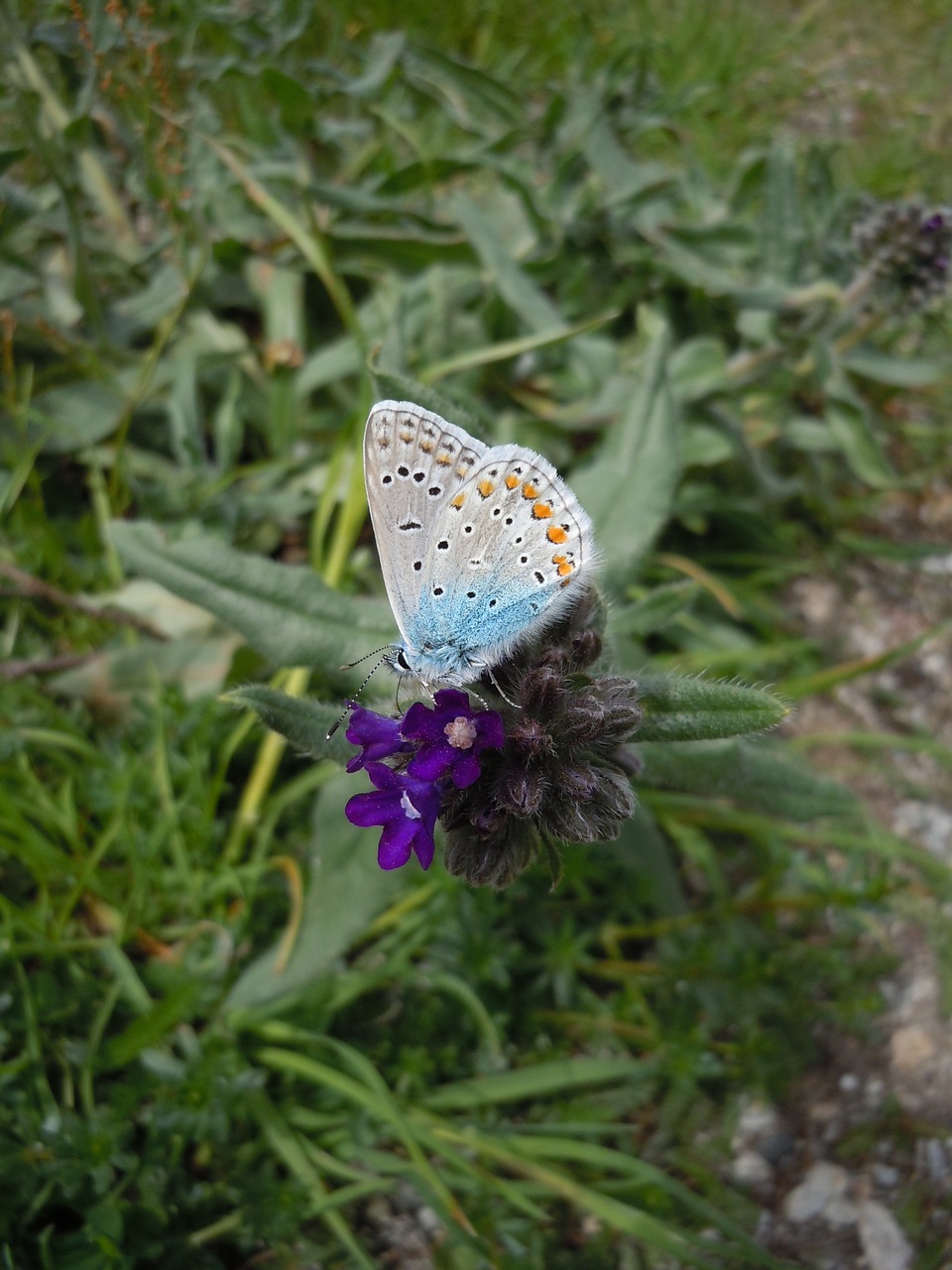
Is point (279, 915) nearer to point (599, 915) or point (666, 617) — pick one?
point (599, 915)

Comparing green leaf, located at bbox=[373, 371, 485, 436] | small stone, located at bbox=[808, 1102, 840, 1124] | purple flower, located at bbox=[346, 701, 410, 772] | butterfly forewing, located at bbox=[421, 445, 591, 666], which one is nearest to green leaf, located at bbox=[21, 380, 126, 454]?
green leaf, located at bbox=[373, 371, 485, 436]

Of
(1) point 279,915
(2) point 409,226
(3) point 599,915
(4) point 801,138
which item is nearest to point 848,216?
(2) point 409,226

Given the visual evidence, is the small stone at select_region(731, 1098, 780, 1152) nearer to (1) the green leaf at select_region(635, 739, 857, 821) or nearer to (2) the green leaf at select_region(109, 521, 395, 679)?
(1) the green leaf at select_region(635, 739, 857, 821)

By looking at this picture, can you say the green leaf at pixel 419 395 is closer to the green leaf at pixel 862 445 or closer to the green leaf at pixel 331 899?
the green leaf at pixel 331 899

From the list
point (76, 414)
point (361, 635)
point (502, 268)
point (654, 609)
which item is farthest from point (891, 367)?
point (76, 414)

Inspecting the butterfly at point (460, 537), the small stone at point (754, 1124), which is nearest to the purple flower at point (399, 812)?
the butterfly at point (460, 537)

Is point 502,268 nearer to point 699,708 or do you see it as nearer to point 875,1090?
point 699,708

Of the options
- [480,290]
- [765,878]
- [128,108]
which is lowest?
[765,878]
